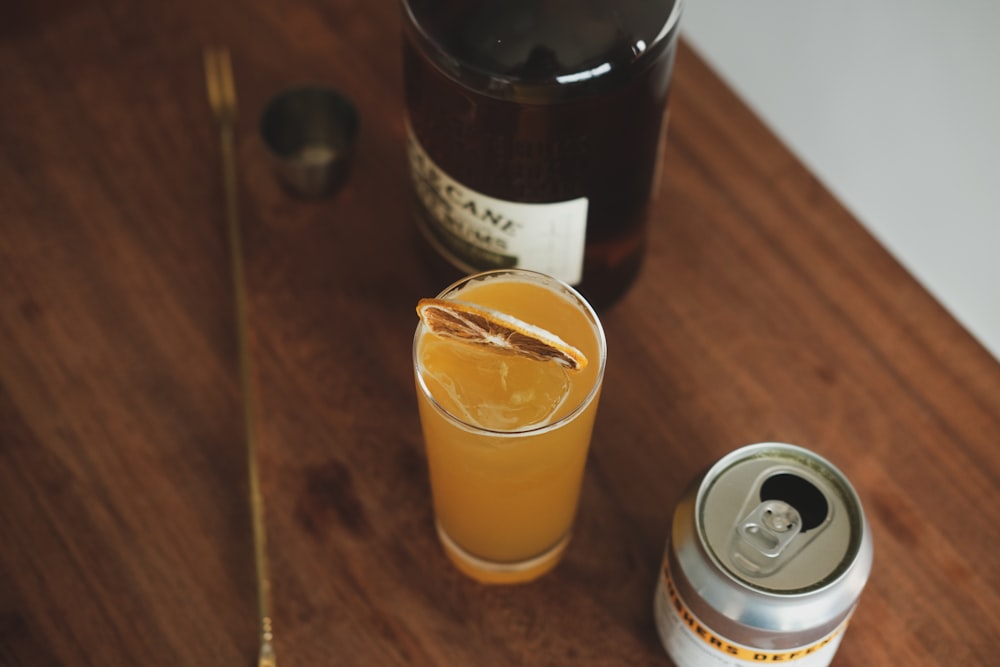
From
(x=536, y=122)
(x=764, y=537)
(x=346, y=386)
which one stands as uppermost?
(x=536, y=122)

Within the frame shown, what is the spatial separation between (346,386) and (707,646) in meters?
0.32

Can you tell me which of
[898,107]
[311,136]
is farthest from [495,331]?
[898,107]

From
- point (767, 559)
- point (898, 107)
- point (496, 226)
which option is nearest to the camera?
point (767, 559)

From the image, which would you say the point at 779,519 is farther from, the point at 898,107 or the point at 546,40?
the point at 898,107

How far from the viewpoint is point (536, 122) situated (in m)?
0.68

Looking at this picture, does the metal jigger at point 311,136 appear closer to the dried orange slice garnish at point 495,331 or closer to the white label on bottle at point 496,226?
the white label on bottle at point 496,226

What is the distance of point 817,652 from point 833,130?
0.73m

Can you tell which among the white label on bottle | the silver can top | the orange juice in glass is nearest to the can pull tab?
the silver can top

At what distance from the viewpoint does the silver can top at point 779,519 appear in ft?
1.99

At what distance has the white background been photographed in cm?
109

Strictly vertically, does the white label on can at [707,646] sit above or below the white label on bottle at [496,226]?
below

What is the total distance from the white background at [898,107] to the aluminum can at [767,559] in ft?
1.66

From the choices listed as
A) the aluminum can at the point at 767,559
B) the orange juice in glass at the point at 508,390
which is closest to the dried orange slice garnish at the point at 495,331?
the orange juice in glass at the point at 508,390

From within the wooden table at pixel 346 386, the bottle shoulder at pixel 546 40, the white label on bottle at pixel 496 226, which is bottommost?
the wooden table at pixel 346 386
